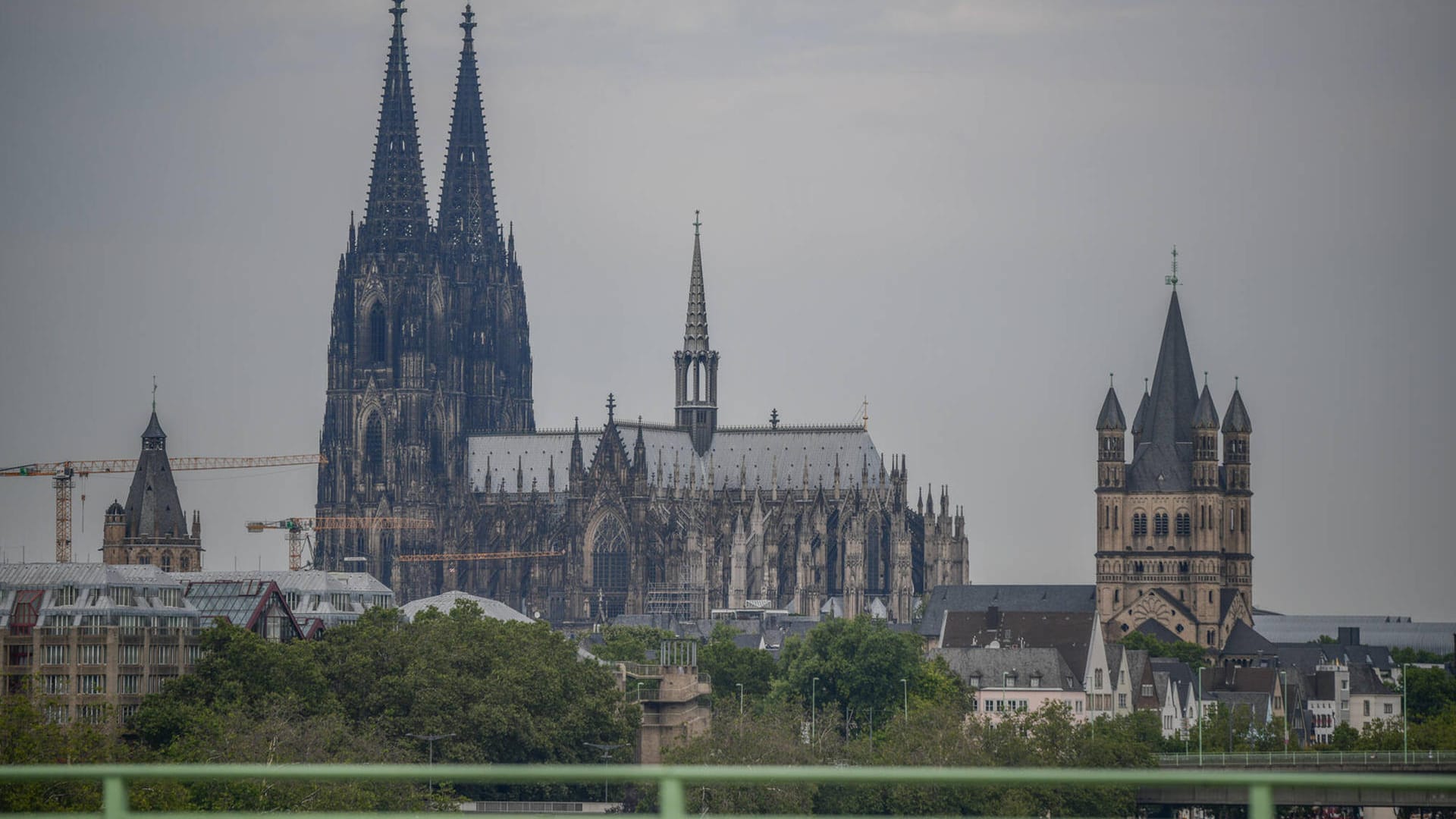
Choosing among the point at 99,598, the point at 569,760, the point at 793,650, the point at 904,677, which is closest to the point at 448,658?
the point at 569,760

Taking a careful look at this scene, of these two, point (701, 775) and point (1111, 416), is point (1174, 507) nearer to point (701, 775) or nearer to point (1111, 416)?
point (1111, 416)

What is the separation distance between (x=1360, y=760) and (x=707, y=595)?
9681 centimetres

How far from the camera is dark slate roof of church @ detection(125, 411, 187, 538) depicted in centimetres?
17312

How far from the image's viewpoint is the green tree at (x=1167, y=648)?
16800 centimetres

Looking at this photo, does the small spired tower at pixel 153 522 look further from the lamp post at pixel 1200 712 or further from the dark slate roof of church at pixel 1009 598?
→ the lamp post at pixel 1200 712

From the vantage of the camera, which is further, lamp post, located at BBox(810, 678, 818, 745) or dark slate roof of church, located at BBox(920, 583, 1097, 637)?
dark slate roof of church, located at BBox(920, 583, 1097, 637)

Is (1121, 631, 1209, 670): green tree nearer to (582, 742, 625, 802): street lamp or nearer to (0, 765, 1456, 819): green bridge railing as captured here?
(582, 742, 625, 802): street lamp

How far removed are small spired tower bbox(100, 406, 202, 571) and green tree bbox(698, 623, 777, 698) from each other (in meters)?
39.8

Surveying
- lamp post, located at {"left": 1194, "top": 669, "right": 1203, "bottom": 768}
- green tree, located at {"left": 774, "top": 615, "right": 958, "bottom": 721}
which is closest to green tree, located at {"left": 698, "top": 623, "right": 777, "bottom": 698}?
green tree, located at {"left": 774, "top": 615, "right": 958, "bottom": 721}

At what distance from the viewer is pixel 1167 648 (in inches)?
6757

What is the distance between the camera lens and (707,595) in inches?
7859

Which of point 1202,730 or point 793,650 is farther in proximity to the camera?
point 793,650

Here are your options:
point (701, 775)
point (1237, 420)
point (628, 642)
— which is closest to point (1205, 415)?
point (1237, 420)

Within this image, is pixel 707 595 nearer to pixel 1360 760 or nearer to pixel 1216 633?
pixel 1216 633
